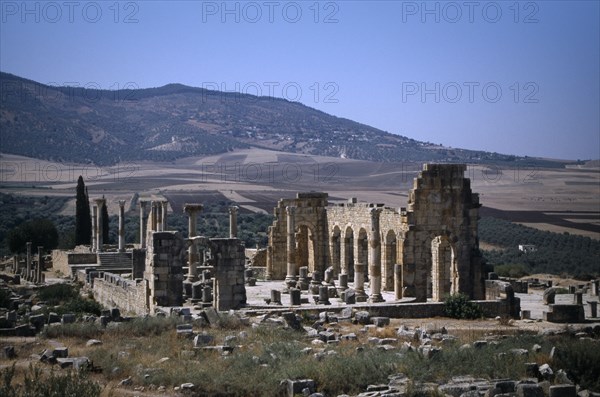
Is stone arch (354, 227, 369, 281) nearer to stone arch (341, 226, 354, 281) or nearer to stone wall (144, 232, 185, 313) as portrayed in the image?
stone arch (341, 226, 354, 281)

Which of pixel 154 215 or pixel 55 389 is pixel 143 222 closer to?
pixel 154 215

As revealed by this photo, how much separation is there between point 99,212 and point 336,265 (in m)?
13.2

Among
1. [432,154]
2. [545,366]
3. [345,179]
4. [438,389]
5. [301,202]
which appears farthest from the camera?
[432,154]

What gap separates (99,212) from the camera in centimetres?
4825

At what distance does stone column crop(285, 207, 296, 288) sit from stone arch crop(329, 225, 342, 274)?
7.36 feet

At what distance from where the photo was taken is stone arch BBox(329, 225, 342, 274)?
40.9 meters

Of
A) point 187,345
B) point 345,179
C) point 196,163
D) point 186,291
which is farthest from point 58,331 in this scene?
point 196,163

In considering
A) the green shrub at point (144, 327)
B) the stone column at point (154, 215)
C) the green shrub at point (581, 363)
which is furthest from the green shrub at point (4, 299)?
the green shrub at point (581, 363)

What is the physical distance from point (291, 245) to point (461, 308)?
1260 cm

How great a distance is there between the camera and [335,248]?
136 ft

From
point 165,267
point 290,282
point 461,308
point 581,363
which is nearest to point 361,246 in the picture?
point 290,282

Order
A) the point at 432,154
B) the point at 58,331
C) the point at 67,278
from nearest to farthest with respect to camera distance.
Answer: the point at 58,331 → the point at 67,278 → the point at 432,154

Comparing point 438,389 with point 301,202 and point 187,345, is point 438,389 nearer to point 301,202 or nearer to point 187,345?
point 187,345

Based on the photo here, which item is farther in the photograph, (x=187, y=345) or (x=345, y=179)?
(x=345, y=179)
